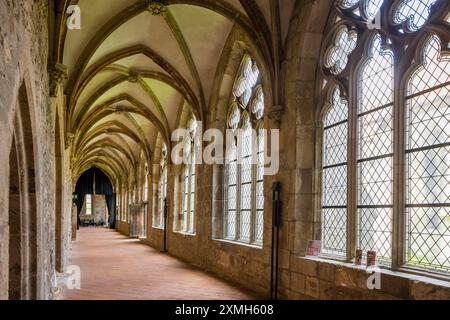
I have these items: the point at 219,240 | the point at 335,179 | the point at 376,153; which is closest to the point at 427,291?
the point at 376,153

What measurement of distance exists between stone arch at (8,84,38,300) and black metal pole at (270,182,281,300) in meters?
3.14

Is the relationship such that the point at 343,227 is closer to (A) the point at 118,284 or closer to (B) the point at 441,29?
(B) the point at 441,29

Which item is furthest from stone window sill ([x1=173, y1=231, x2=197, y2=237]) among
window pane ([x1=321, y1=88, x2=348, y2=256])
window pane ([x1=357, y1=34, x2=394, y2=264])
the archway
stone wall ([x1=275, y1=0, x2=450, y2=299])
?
the archway

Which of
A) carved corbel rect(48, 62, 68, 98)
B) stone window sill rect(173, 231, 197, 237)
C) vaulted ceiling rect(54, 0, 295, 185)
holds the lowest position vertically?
stone window sill rect(173, 231, 197, 237)

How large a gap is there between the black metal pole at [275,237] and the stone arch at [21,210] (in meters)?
3.14

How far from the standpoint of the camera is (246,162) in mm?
8609

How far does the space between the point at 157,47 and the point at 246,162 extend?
351cm

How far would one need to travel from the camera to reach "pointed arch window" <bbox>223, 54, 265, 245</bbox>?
788 cm

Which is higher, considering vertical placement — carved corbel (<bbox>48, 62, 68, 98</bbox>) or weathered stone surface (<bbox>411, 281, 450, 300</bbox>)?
carved corbel (<bbox>48, 62, 68, 98</bbox>)

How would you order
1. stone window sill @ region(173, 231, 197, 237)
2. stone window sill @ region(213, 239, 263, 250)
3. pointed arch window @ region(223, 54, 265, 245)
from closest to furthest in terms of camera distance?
stone window sill @ region(213, 239, 263, 250) → pointed arch window @ region(223, 54, 265, 245) → stone window sill @ region(173, 231, 197, 237)

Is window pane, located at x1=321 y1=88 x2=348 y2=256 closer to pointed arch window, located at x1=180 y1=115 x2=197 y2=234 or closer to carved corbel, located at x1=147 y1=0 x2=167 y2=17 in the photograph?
carved corbel, located at x1=147 y1=0 x2=167 y2=17

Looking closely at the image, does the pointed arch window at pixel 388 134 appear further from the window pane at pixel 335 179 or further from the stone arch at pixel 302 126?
the stone arch at pixel 302 126
